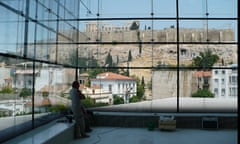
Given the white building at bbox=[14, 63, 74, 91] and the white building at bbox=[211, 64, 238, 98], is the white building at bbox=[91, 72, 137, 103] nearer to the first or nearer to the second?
the white building at bbox=[14, 63, 74, 91]

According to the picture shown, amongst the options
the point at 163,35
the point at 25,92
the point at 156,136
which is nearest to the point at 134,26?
the point at 163,35

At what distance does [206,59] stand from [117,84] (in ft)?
6.40

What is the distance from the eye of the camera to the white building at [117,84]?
242 inches

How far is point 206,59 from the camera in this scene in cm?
609

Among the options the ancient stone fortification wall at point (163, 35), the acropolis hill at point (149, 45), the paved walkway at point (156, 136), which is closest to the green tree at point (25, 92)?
the paved walkway at point (156, 136)

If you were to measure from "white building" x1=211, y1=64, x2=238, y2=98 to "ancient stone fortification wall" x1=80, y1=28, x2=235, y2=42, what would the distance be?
0.68 metres

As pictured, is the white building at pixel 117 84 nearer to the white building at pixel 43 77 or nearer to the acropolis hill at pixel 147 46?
the acropolis hill at pixel 147 46

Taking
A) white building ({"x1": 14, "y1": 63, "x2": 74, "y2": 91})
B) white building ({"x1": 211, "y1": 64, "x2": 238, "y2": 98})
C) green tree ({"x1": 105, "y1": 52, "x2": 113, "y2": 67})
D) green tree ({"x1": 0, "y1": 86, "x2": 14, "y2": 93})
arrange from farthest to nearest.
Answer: green tree ({"x1": 105, "y1": 52, "x2": 113, "y2": 67})
white building ({"x1": 211, "y1": 64, "x2": 238, "y2": 98})
white building ({"x1": 14, "y1": 63, "x2": 74, "y2": 91})
green tree ({"x1": 0, "y1": 86, "x2": 14, "y2": 93})

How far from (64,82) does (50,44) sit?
103 cm

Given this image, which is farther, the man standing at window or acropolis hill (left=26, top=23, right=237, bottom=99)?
acropolis hill (left=26, top=23, right=237, bottom=99)

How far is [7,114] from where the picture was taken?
3.11 metres

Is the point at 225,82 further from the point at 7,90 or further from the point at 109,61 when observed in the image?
the point at 7,90

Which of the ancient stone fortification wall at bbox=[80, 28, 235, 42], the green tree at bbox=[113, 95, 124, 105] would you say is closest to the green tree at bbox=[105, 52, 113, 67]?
the ancient stone fortification wall at bbox=[80, 28, 235, 42]

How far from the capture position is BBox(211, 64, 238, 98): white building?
6.09 meters
